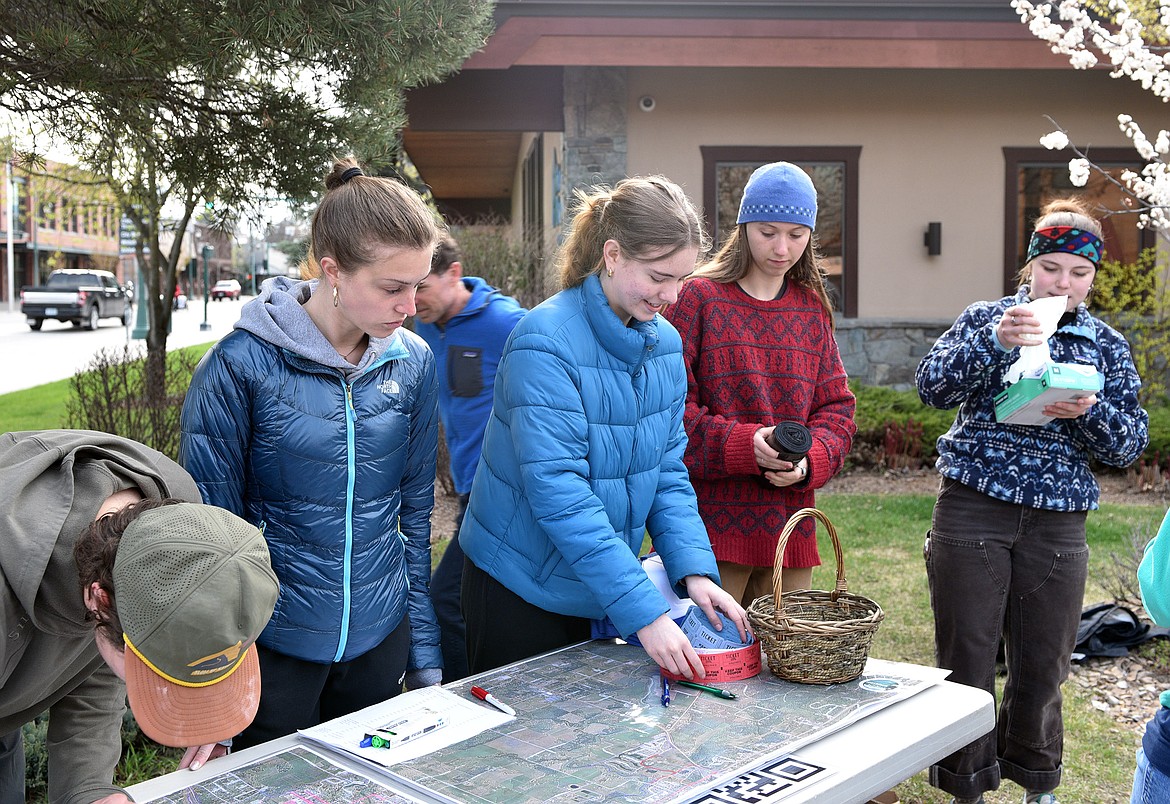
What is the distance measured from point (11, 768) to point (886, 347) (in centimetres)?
924

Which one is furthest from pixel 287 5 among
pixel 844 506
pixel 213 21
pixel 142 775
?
pixel 844 506

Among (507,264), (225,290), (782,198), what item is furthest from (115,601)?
(225,290)

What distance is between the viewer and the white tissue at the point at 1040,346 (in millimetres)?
2910

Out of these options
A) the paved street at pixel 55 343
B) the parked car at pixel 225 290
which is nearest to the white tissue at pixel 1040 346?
the paved street at pixel 55 343

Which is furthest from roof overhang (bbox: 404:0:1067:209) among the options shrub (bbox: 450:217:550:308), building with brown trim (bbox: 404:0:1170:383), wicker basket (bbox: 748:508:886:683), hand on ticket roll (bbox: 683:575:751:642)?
wicker basket (bbox: 748:508:886:683)

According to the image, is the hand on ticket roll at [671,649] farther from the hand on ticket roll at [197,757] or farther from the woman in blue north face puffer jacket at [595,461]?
the hand on ticket roll at [197,757]

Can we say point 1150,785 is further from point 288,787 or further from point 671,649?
point 288,787

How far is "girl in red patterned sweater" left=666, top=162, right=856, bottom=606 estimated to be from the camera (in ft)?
9.81

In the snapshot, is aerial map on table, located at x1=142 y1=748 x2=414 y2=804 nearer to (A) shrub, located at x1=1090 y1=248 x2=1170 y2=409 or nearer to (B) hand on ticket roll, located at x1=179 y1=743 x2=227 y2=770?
(B) hand on ticket roll, located at x1=179 y1=743 x2=227 y2=770

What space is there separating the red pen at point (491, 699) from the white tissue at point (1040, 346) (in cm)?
177

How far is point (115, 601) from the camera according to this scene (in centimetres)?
152

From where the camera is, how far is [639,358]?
7.87 ft

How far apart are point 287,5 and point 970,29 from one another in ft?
25.3

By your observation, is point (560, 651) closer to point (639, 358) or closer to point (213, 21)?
point (639, 358)
